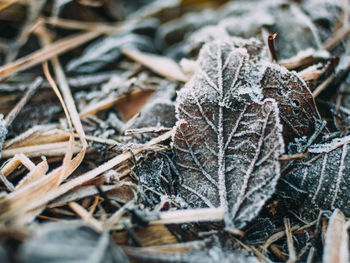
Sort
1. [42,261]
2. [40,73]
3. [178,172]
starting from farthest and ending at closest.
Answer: [40,73], [178,172], [42,261]

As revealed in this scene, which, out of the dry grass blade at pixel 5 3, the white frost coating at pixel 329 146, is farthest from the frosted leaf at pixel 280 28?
the dry grass blade at pixel 5 3

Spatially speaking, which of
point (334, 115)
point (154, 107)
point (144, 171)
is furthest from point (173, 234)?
point (334, 115)

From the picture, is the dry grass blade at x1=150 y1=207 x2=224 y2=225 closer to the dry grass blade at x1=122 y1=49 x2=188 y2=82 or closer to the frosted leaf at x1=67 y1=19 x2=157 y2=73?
the dry grass blade at x1=122 y1=49 x2=188 y2=82

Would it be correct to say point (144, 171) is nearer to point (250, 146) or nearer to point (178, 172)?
point (178, 172)

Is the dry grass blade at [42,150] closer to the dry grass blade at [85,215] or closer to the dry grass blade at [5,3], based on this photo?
the dry grass blade at [85,215]

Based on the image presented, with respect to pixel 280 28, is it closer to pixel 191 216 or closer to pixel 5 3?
pixel 191 216

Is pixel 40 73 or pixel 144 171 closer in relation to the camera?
pixel 144 171
